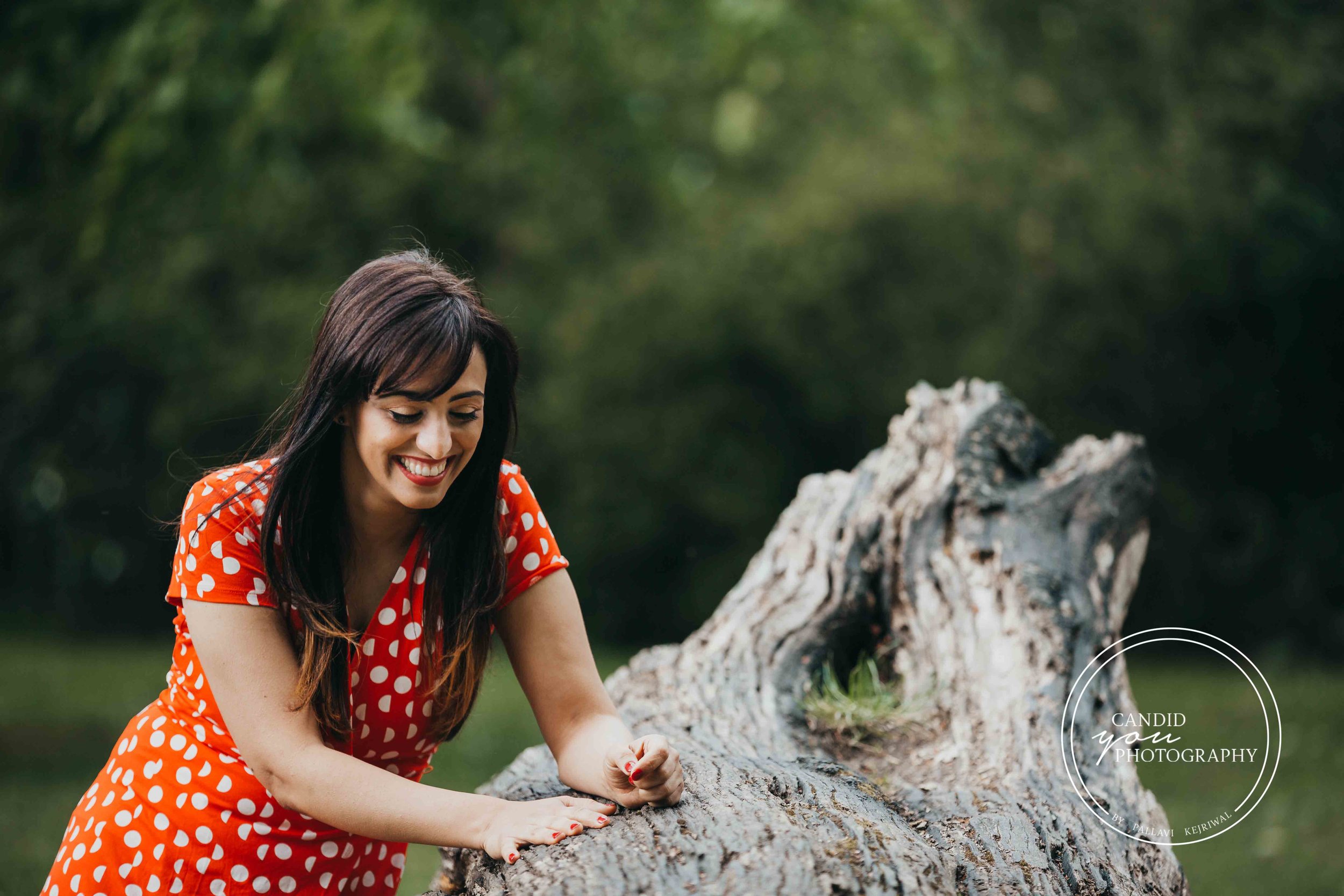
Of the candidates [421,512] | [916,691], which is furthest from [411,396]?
[916,691]

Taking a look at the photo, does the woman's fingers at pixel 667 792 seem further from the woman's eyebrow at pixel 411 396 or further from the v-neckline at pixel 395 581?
the woman's eyebrow at pixel 411 396

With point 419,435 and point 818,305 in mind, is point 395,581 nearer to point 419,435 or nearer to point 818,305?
point 419,435

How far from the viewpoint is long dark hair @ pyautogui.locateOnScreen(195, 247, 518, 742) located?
209cm

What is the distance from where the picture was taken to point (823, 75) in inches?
372

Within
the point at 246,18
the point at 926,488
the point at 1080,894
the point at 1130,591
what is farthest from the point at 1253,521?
the point at 246,18

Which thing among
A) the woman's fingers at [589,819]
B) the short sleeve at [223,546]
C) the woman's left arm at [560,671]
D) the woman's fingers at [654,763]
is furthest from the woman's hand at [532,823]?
the short sleeve at [223,546]

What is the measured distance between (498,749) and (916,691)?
3503 millimetres

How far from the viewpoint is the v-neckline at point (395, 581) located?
2.28 m

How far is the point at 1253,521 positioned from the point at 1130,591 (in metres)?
4.31

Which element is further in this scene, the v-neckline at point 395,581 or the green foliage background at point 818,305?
the green foliage background at point 818,305

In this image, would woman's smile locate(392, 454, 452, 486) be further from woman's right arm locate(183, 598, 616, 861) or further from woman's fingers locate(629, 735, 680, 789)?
woman's fingers locate(629, 735, 680, 789)

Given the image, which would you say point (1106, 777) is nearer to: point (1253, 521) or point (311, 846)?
point (311, 846)

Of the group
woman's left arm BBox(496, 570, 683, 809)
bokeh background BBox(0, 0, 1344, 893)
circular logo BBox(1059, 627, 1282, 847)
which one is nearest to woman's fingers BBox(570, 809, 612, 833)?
woman's left arm BBox(496, 570, 683, 809)

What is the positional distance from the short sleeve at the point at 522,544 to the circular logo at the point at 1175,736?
1.34 m
